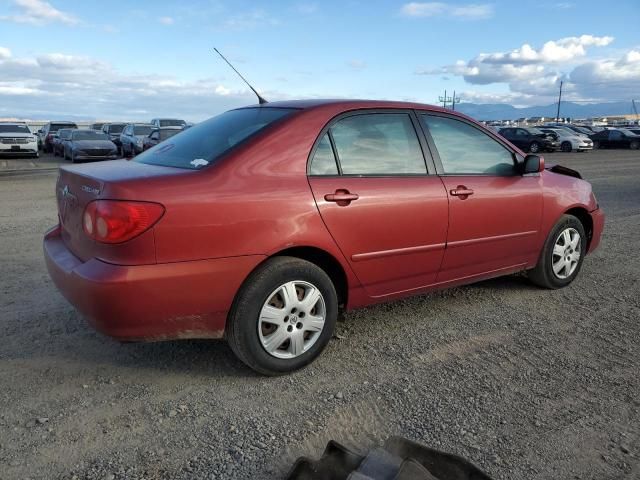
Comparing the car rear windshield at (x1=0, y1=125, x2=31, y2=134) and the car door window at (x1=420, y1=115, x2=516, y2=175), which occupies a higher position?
the car door window at (x1=420, y1=115, x2=516, y2=175)

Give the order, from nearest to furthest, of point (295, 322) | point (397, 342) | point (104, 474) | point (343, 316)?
point (104, 474)
point (295, 322)
point (397, 342)
point (343, 316)

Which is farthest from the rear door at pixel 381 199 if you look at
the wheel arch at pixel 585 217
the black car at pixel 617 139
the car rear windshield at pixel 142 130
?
the black car at pixel 617 139

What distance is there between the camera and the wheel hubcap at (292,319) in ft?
10.2

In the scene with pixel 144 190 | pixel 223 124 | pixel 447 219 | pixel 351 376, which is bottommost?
pixel 351 376

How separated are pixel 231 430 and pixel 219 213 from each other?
3.64 feet

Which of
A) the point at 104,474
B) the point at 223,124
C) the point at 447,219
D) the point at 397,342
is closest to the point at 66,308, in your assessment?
the point at 223,124

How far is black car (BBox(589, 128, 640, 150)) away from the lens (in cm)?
3603

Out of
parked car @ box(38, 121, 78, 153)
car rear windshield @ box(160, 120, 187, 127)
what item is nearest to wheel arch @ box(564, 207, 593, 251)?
car rear windshield @ box(160, 120, 187, 127)

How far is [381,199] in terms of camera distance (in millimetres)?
3469

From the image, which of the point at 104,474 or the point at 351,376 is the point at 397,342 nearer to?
the point at 351,376

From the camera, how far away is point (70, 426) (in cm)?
268

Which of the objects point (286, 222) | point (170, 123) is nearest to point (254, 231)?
point (286, 222)

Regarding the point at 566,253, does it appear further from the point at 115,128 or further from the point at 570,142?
the point at 570,142

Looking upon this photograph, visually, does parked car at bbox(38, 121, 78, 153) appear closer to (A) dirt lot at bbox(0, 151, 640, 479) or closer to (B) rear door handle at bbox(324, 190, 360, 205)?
(A) dirt lot at bbox(0, 151, 640, 479)
